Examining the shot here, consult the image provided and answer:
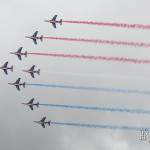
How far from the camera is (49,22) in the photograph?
655 ft
